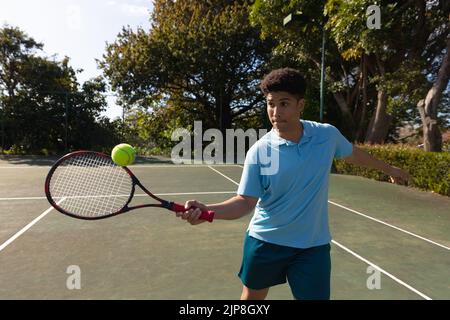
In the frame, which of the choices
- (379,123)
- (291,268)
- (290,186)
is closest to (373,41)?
(379,123)

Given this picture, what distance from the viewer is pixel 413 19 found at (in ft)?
39.7

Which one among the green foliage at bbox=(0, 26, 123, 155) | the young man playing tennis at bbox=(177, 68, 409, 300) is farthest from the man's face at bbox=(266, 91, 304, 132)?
the green foliage at bbox=(0, 26, 123, 155)

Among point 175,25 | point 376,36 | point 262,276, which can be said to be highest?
point 175,25

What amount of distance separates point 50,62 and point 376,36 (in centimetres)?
1812

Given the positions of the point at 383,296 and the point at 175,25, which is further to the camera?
the point at 175,25

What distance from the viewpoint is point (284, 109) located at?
2.09 m

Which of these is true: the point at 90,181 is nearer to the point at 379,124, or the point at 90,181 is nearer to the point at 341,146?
the point at 341,146

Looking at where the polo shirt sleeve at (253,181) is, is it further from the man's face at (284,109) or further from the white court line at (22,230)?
Answer: the white court line at (22,230)

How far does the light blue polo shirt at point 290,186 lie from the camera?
6.87 ft

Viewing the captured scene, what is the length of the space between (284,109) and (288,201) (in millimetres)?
515

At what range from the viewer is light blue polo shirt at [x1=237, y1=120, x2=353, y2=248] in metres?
2.09
